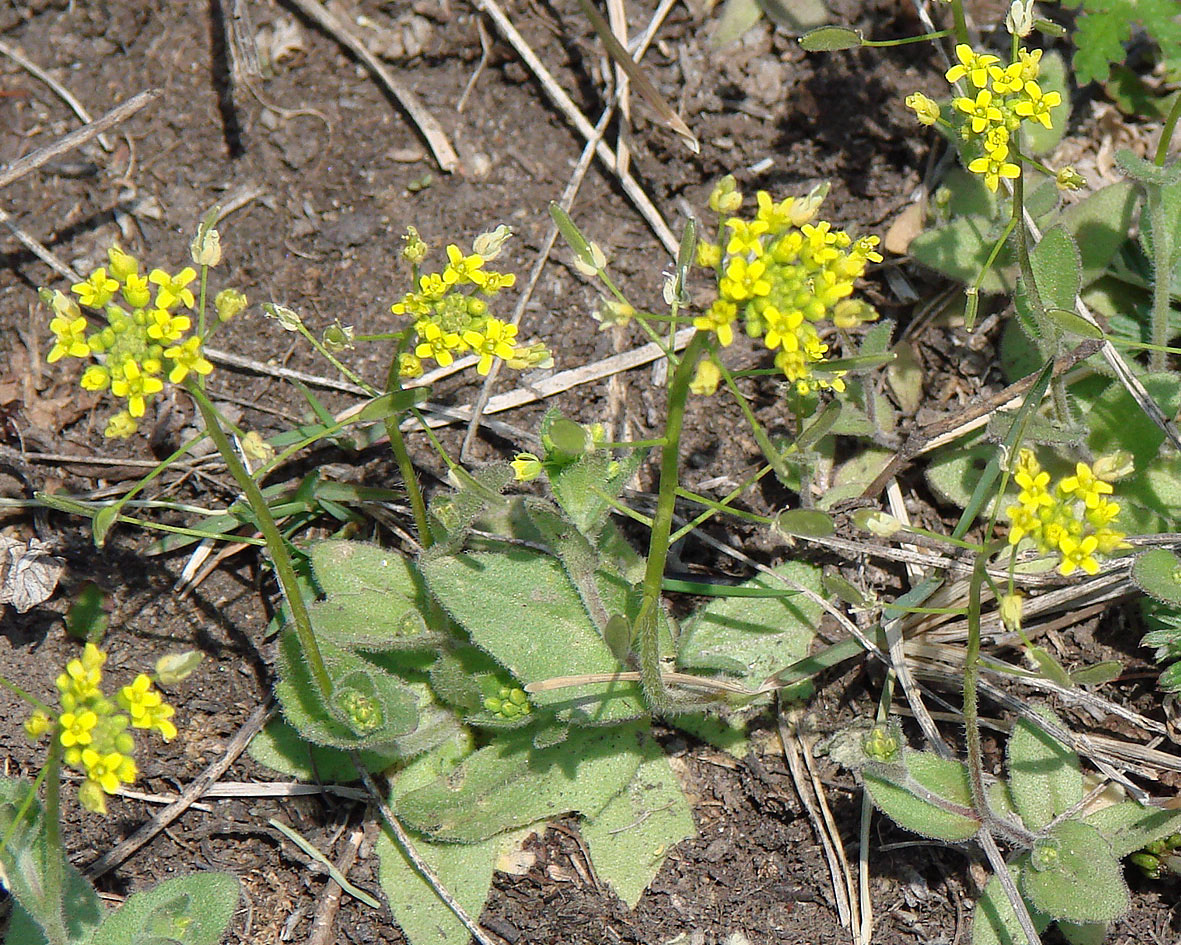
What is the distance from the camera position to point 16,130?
5.05 metres

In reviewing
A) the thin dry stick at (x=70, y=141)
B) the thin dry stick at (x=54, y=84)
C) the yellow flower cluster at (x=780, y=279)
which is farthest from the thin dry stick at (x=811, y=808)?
the thin dry stick at (x=54, y=84)

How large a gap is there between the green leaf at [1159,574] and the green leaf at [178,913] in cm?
356

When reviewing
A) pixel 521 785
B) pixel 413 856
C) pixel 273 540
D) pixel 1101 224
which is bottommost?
pixel 413 856

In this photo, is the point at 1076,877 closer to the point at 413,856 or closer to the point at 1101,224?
the point at 413,856

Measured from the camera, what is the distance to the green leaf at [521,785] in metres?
3.89

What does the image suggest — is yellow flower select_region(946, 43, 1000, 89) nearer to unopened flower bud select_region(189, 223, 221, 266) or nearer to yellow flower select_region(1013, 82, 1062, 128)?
yellow flower select_region(1013, 82, 1062, 128)

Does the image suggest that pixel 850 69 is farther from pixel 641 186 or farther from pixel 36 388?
pixel 36 388

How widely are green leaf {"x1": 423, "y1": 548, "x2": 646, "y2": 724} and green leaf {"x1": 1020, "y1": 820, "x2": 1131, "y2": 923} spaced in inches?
61.8

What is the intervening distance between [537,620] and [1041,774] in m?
2.06

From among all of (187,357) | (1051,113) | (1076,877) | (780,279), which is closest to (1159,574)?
(1076,877)

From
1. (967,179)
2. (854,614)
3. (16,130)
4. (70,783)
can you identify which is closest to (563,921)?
(854,614)

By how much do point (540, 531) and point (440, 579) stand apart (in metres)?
0.44

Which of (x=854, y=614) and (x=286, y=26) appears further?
(x=286, y=26)

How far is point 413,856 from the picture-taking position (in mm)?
3986
